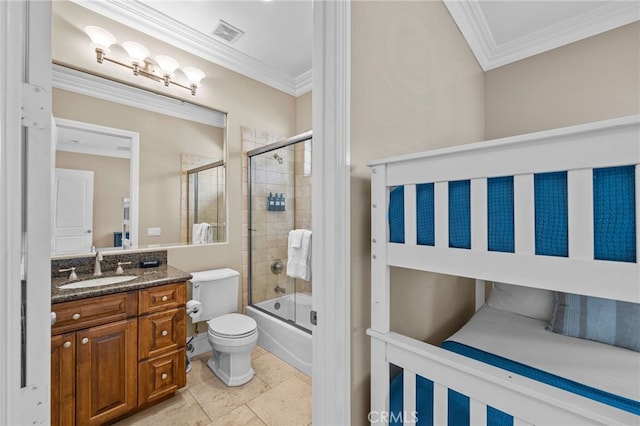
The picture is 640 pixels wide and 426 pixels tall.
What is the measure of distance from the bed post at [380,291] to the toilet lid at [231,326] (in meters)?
1.30

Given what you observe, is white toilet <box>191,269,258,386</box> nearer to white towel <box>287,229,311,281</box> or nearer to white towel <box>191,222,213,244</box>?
white towel <box>191,222,213,244</box>

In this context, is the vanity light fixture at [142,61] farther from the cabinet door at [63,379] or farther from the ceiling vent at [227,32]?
the cabinet door at [63,379]

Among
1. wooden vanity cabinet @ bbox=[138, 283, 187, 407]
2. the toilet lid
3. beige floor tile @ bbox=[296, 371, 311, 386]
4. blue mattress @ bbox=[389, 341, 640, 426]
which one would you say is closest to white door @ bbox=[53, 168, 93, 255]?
wooden vanity cabinet @ bbox=[138, 283, 187, 407]

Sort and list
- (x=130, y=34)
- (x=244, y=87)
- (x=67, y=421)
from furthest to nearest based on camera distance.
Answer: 1. (x=244, y=87)
2. (x=130, y=34)
3. (x=67, y=421)

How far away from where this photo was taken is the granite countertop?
55.2 inches

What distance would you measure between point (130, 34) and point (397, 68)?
206cm

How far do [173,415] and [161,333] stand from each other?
1.60ft

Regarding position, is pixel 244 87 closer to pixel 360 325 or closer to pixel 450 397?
pixel 360 325

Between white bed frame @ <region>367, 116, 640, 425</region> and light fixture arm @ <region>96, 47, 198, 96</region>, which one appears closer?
white bed frame @ <region>367, 116, 640, 425</region>

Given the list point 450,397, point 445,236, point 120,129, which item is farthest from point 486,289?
point 120,129

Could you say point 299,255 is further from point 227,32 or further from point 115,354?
point 227,32

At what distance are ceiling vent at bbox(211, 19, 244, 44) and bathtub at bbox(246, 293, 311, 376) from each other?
238 centimetres

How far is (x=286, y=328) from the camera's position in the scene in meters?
2.30

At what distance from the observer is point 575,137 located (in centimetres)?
62
